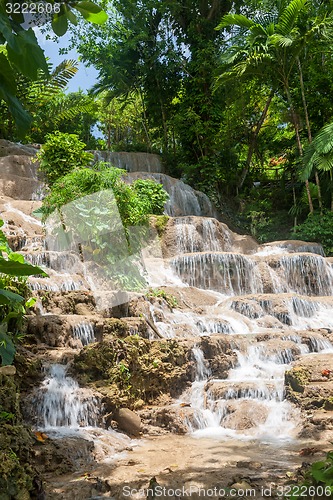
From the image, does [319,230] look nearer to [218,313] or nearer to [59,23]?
[218,313]

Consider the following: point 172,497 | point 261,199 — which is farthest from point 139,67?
point 172,497

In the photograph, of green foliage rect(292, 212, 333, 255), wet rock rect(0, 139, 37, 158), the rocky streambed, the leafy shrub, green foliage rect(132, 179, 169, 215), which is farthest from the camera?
wet rock rect(0, 139, 37, 158)

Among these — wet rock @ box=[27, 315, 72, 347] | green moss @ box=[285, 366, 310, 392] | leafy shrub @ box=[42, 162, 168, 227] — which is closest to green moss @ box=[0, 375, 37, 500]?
wet rock @ box=[27, 315, 72, 347]

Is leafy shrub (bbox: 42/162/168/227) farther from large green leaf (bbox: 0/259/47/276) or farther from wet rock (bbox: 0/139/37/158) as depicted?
large green leaf (bbox: 0/259/47/276)

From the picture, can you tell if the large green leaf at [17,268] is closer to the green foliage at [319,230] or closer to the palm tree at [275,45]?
the green foliage at [319,230]

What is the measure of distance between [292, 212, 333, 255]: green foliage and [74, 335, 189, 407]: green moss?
859 cm

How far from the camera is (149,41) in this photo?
64.3 feet

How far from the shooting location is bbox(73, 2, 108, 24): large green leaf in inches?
45.6

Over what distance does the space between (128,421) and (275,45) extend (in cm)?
1221

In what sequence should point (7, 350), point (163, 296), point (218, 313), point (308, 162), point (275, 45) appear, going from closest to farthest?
point (7, 350) → point (218, 313) → point (163, 296) → point (308, 162) → point (275, 45)

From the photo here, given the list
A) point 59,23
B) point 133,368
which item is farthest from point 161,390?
point 59,23

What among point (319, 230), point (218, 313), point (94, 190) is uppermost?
point (94, 190)

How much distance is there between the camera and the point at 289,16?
13953mm

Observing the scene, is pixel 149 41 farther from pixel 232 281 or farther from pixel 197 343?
pixel 197 343
